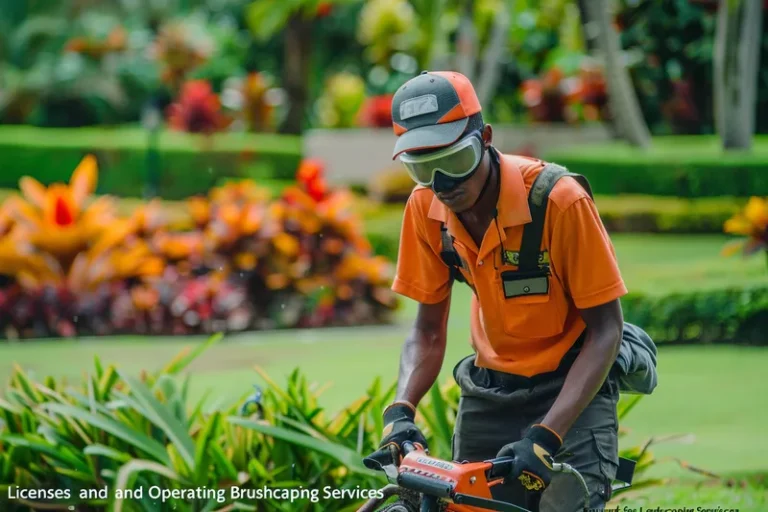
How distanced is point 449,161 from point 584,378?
66cm

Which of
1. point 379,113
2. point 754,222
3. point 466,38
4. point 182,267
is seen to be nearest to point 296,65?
point 379,113

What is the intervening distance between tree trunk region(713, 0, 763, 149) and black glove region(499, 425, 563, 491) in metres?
13.7

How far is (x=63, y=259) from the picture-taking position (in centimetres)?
1124

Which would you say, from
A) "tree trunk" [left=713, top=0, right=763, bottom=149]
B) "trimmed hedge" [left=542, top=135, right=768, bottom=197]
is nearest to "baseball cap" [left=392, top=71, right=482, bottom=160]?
"trimmed hedge" [left=542, top=135, right=768, bottom=197]

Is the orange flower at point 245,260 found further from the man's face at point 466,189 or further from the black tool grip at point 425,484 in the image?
the black tool grip at point 425,484

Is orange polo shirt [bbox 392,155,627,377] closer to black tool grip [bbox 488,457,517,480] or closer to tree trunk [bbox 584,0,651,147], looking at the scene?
black tool grip [bbox 488,457,517,480]

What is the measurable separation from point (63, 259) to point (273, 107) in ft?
74.5

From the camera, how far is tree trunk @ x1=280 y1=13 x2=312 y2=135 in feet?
98.9

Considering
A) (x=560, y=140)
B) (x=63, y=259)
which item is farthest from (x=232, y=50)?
(x=63, y=259)

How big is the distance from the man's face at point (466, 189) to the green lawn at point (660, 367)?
2767 millimetres

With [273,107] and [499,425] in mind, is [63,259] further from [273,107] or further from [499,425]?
[273,107]

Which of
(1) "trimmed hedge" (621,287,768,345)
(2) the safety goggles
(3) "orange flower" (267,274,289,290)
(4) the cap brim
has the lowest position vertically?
(1) "trimmed hedge" (621,287,768,345)

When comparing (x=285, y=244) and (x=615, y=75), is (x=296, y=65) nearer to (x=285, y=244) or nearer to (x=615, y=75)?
(x=615, y=75)

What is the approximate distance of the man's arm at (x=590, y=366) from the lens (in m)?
3.16
